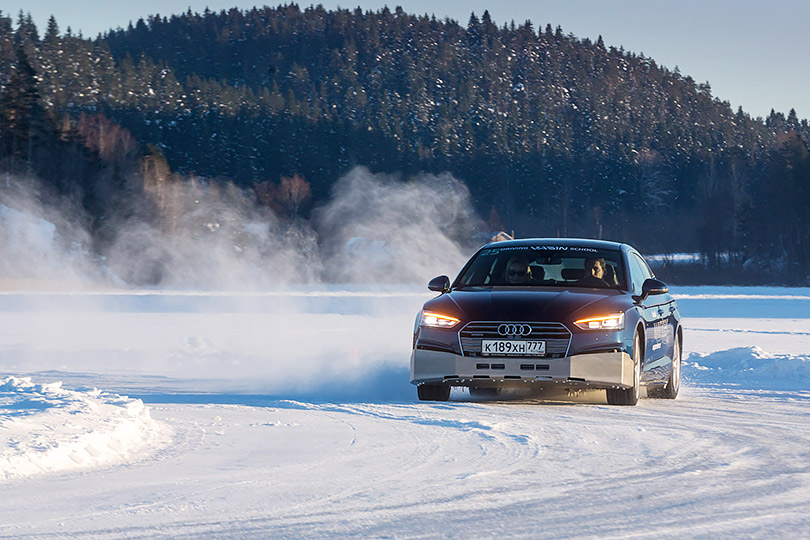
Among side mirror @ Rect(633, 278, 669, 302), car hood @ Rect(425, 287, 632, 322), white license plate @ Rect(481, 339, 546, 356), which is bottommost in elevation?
white license plate @ Rect(481, 339, 546, 356)

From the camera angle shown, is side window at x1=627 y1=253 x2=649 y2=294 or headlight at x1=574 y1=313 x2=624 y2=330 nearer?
headlight at x1=574 y1=313 x2=624 y2=330

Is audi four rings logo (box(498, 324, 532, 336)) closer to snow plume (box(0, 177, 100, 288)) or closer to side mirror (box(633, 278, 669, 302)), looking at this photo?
side mirror (box(633, 278, 669, 302))

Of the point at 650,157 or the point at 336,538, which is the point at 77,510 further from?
the point at 650,157

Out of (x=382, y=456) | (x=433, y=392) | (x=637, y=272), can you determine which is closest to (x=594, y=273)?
(x=637, y=272)

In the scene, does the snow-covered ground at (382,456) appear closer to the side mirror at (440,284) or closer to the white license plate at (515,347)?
the white license plate at (515,347)

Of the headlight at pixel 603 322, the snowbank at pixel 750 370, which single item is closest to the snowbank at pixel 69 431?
the headlight at pixel 603 322

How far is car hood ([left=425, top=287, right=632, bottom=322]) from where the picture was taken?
32.9 ft

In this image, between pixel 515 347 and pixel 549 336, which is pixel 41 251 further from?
pixel 549 336

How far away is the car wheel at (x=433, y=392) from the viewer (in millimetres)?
10742

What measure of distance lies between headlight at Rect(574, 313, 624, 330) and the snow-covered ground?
2.49ft

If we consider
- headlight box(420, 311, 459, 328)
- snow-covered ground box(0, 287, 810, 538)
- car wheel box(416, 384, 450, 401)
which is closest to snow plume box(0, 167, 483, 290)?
snow-covered ground box(0, 287, 810, 538)

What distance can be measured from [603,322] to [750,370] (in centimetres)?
537

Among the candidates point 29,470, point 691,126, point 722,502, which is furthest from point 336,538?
point 691,126

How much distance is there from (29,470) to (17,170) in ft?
294
